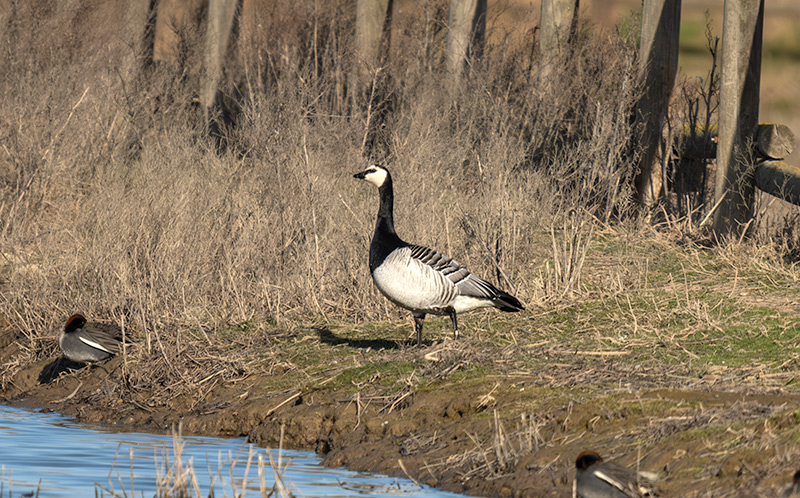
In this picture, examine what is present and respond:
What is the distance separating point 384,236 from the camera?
30.7ft

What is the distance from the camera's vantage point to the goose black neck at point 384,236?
29.6ft

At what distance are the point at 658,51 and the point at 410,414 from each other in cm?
961

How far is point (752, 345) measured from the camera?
8.78m

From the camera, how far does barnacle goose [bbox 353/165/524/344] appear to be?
8.67m

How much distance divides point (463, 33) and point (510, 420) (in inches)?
461

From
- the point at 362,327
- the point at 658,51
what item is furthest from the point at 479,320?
the point at 658,51

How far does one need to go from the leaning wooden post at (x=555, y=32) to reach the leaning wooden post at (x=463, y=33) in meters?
1.04

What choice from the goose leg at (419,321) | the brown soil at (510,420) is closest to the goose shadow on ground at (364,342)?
the goose leg at (419,321)

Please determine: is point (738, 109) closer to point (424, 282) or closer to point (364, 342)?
point (364, 342)

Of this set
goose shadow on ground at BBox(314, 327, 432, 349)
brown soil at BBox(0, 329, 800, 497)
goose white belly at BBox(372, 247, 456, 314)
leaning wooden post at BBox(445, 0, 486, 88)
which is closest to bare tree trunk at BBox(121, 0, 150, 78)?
leaning wooden post at BBox(445, 0, 486, 88)

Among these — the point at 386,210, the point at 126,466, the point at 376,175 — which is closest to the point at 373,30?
the point at 376,175

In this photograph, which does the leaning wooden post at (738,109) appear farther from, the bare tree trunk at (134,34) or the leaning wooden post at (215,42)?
the bare tree trunk at (134,34)

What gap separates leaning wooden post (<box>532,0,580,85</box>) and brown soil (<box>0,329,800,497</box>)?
27.5 feet

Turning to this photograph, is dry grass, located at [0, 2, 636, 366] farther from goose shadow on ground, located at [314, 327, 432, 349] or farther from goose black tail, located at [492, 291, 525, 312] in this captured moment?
goose black tail, located at [492, 291, 525, 312]
